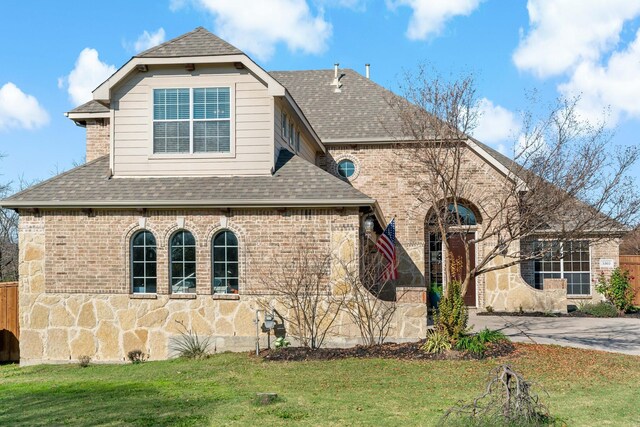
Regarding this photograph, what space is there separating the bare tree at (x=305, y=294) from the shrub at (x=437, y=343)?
2148 millimetres

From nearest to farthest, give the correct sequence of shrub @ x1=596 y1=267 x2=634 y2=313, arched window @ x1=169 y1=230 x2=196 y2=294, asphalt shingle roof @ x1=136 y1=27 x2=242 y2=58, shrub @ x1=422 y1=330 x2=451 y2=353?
shrub @ x1=422 y1=330 x2=451 y2=353 < arched window @ x1=169 y1=230 x2=196 y2=294 < asphalt shingle roof @ x1=136 y1=27 x2=242 y2=58 < shrub @ x1=596 y1=267 x2=634 y2=313

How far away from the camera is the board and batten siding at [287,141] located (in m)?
15.9

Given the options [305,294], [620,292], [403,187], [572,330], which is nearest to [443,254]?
[403,187]

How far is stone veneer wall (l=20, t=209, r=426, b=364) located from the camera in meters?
14.5

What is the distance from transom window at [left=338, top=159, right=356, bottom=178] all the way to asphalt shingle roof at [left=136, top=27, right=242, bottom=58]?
774 cm

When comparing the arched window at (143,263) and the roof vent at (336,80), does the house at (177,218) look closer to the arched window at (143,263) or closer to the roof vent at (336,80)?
the arched window at (143,263)

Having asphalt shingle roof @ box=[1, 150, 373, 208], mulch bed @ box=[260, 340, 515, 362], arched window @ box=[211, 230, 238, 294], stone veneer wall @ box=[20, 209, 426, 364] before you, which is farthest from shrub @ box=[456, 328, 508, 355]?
arched window @ box=[211, 230, 238, 294]

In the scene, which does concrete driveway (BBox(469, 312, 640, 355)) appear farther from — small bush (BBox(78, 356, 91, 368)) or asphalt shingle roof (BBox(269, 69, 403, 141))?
small bush (BBox(78, 356, 91, 368))

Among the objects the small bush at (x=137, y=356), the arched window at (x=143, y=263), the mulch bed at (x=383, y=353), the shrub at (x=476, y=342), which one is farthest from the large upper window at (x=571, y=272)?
the small bush at (x=137, y=356)

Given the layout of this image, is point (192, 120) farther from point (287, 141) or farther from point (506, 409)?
point (506, 409)

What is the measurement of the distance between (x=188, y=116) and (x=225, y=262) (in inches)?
148

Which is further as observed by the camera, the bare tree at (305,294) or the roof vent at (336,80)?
the roof vent at (336,80)

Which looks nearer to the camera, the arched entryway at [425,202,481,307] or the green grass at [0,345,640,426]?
the green grass at [0,345,640,426]

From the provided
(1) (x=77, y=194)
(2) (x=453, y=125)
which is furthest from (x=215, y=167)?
(2) (x=453, y=125)
